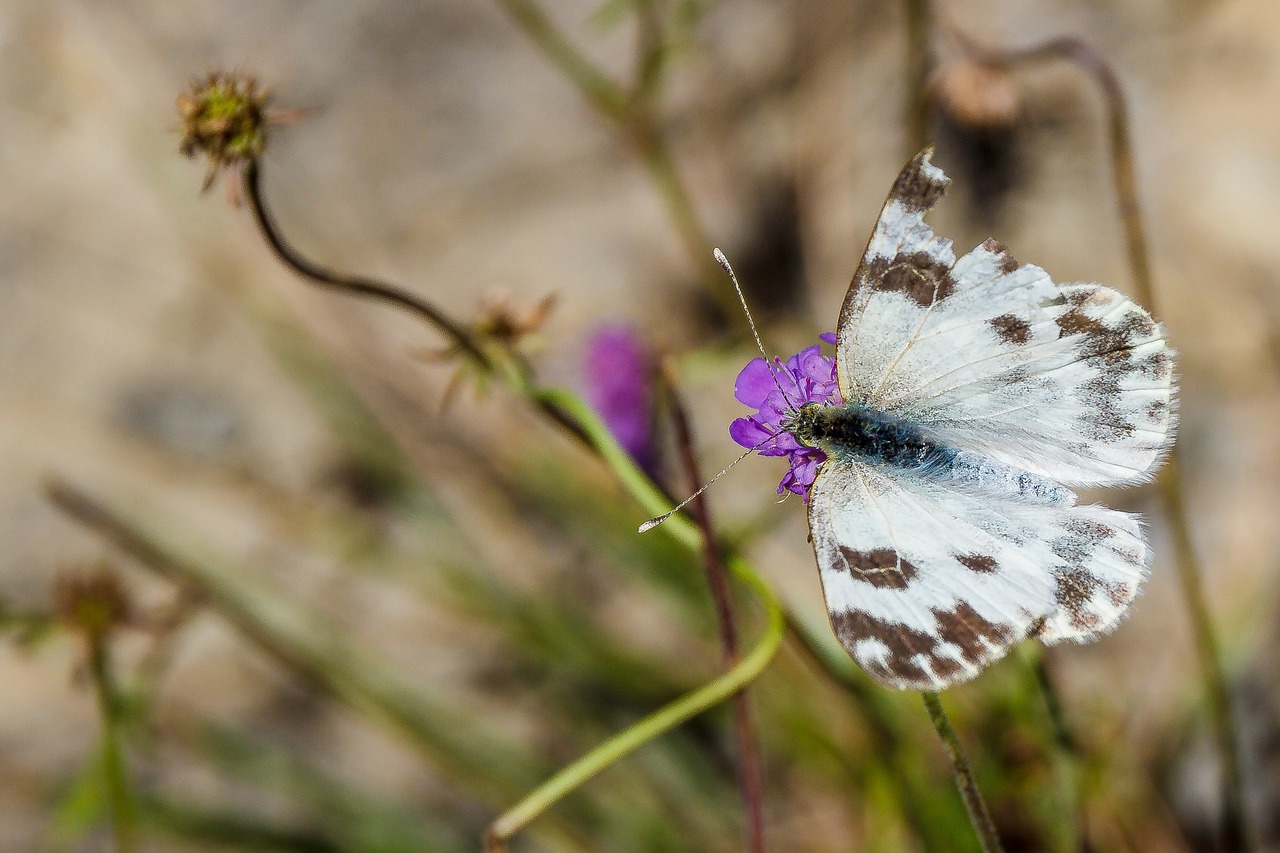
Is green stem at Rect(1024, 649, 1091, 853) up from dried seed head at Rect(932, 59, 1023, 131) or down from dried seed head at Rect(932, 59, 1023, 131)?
down

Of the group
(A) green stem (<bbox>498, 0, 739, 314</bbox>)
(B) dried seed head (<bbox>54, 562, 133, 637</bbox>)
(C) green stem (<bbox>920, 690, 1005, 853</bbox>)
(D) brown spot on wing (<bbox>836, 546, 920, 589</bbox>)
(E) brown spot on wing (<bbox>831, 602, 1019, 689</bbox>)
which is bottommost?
(C) green stem (<bbox>920, 690, 1005, 853</bbox>)

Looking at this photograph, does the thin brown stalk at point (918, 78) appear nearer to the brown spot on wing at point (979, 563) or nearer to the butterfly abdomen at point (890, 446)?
the butterfly abdomen at point (890, 446)

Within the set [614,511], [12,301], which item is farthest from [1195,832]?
[12,301]

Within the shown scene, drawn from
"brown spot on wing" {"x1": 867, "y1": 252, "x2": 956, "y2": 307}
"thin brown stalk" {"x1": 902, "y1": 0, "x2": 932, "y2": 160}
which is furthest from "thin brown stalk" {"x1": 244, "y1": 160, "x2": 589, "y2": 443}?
"thin brown stalk" {"x1": 902, "y1": 0, "x2": 932, "y2": 160}

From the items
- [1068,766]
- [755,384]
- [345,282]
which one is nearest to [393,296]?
[345,282]

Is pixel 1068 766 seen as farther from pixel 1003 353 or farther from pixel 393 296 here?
pixel 393 296

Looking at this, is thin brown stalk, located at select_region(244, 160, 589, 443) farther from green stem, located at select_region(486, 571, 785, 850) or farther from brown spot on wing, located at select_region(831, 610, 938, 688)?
brown spot on wing, located at select_region(831, 610, 938, 688)

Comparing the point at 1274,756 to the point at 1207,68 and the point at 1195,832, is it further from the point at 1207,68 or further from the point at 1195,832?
the point at 1207,68
